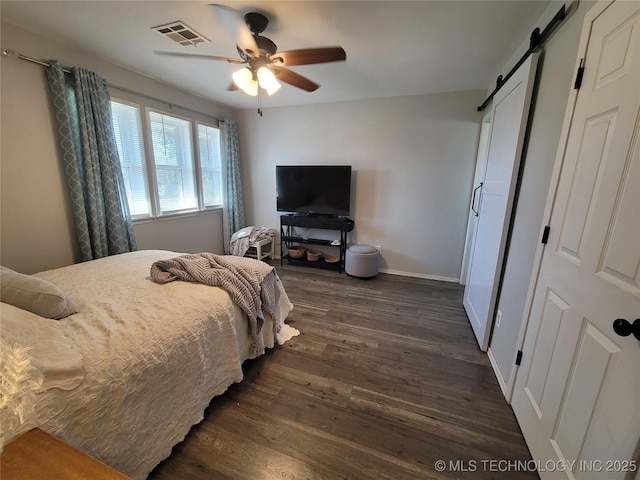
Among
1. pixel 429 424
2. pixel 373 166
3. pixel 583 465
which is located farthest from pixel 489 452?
pixel 373 166

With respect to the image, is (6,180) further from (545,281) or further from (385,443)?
(545,281)

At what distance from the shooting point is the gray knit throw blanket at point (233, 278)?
1680mm

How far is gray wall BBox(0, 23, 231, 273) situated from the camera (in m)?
1.98

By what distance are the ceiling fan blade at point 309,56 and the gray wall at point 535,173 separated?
1222 mm

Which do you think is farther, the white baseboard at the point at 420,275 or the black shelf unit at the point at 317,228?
the black shelf unit at the point at 317,228

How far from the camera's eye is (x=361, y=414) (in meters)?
1.51

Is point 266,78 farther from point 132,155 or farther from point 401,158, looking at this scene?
point 401,158

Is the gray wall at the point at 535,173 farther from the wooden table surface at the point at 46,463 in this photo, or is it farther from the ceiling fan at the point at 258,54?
the wooden table surface at the point at 46,463

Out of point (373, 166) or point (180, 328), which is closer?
point (180, 328)

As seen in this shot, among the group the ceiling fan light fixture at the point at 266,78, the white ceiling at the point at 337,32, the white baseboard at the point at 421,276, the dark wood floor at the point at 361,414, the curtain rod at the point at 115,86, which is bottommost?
the dark wood floor at the point at 361,414

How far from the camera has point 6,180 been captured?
6.54ft

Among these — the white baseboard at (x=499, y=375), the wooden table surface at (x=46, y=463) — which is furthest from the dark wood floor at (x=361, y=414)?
the wooden table surface at (x=46, y=463)

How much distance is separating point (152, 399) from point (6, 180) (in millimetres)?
2315

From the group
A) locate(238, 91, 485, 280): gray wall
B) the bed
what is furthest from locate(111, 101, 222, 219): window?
the bed
